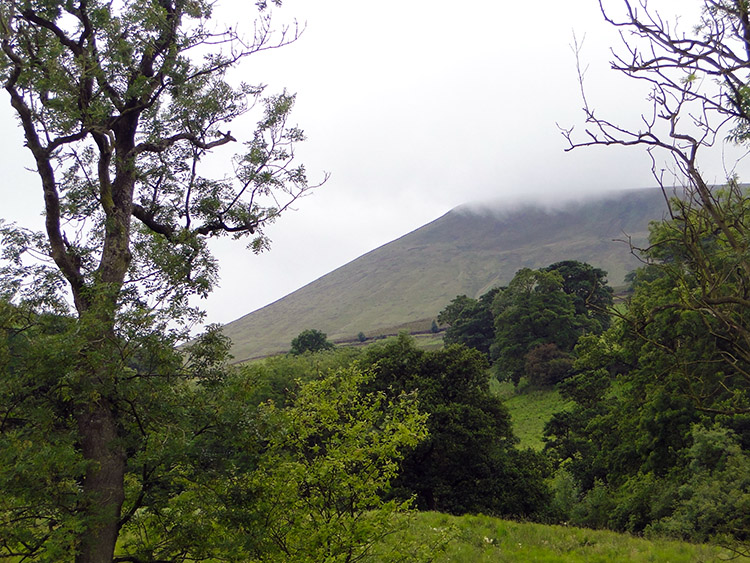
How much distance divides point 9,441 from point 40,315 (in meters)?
2.14

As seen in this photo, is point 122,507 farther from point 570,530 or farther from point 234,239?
point 570,530

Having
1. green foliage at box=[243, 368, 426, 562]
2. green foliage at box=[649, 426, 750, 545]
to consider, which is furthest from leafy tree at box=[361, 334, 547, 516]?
green foliage at box=[243, 368, 426, 562]

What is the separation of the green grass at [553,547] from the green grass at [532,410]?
78.7 ft

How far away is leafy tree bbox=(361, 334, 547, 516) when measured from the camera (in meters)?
25.3

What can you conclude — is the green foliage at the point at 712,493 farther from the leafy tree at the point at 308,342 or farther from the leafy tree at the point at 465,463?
the leafy tree at the point at 308,342

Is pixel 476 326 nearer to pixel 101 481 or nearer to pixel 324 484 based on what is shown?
pixel 324 484

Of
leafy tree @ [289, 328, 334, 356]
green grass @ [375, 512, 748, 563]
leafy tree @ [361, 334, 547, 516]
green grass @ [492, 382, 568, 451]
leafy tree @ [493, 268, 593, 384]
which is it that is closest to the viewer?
green grass @ [375, 512, 748, 563]

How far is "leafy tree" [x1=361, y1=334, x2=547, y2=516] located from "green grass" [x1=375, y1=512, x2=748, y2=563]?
8661 mm

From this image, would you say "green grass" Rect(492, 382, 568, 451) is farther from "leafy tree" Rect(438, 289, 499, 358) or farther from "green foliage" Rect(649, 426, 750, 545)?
"green foliage" Rect(649, 426, 750, 545)

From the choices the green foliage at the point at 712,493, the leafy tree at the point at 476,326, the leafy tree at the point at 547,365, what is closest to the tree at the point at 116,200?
the green foliage at the point at 712,493

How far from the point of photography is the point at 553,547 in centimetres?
1464

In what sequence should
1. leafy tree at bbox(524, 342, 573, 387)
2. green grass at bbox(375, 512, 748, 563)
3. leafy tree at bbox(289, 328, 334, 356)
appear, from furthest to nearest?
leafy tree at bbox(289, 328, 334, 356) < leafy tree at bbox(524, 342, 573, 387) < green grass at bbox(375, 512, 748, 563)

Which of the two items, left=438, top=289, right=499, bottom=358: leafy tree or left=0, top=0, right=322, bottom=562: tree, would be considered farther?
left=438, top=289, right=499, bottom=358: leafy tree

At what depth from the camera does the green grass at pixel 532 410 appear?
139 feet
